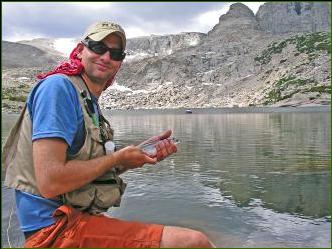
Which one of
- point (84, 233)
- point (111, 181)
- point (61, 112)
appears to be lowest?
point (84, 233)

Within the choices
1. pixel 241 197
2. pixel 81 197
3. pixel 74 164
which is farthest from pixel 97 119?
pixel 241 197

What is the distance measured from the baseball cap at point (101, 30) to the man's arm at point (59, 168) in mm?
1589

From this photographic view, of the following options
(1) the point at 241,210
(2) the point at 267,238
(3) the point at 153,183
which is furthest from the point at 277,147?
(2) the point at 267,238

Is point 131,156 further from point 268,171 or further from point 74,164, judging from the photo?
point 268,171

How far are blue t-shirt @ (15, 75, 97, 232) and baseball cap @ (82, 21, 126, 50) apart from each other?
2.62ft

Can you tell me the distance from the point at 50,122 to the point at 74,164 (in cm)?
55

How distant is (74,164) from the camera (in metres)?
4.76

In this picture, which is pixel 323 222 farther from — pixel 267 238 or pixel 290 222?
pixel 267 238

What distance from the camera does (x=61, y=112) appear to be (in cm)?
471

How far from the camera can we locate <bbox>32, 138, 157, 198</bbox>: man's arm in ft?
15.0

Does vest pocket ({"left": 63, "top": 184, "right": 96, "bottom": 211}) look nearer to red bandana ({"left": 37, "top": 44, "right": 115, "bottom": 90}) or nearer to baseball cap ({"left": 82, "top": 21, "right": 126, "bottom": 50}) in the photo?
red bandana ({"left": 37, "top": 44, "right": 115, "bottom": 90})

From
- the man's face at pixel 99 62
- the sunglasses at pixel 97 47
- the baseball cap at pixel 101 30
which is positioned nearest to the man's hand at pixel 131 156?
the man's face at pixel 99 62

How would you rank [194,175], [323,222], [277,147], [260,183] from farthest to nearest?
1. [277,147]
2. [194,175]
3. [260,183]
4. [323,222]

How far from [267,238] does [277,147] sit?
2357 cm
